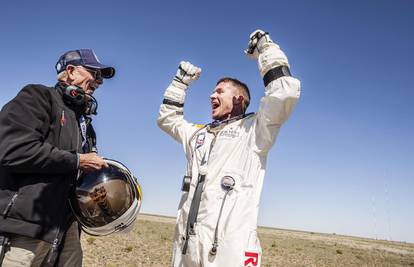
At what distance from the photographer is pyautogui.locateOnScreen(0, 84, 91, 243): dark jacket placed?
321 centimetres

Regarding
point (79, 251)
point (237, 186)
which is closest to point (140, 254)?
point (79, 251)

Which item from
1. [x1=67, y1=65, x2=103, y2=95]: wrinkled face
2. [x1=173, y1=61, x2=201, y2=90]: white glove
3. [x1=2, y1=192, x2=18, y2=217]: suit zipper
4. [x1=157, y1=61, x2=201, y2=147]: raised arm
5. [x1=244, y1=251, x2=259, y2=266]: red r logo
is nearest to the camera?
[x1=2, y1=192, x2=18, y2=217]: suit zipper

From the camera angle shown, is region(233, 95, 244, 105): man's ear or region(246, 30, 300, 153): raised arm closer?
region(246, 30, 300, 153): raised arm

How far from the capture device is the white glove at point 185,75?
4.85m

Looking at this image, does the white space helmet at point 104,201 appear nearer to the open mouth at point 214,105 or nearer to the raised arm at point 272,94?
the open mouth at point 214,105

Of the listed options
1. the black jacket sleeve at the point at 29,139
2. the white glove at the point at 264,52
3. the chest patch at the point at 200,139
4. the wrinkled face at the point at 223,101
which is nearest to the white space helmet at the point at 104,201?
the black jacket sleeve at the point at 29,139

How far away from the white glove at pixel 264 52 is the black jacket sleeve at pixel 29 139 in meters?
2.24

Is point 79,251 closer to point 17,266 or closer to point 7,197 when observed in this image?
point 17,266

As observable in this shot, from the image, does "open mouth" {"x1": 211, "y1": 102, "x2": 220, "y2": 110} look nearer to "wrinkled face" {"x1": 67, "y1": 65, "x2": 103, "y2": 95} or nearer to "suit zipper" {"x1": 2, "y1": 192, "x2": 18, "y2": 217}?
"wrinkled face" {"x1": 67, "y1": 65, "x2": 103, "y2": 95}

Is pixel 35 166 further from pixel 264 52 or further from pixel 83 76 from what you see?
pixel 264 52

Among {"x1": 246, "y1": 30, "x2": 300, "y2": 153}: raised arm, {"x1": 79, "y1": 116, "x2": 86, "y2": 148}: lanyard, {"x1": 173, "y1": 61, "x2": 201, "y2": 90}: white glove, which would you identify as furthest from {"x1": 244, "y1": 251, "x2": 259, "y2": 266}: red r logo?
{"x1": 173, "y1": 61, "x2": 201, "y2": 90}: white glove

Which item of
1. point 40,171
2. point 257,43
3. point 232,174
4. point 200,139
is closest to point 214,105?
point 200,139

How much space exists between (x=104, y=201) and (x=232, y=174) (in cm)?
140

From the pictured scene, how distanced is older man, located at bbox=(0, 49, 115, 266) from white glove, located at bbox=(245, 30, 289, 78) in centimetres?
204
